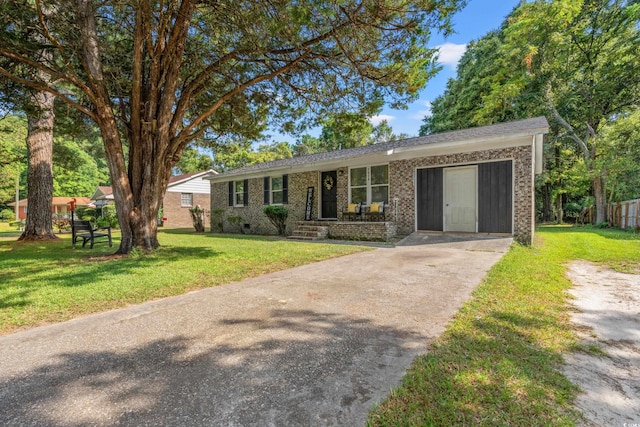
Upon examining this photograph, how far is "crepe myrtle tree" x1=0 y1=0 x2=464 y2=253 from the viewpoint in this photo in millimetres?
6062

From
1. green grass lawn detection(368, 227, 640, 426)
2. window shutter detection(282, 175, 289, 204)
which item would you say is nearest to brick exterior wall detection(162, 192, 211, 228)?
window shutter detection(282, 175, 289, 204)

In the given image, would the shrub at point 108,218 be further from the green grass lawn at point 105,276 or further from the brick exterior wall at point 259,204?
the green grass lawn at point 105,276

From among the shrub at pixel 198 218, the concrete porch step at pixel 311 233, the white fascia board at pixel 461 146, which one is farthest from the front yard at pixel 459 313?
the shrub at pixel 198 218

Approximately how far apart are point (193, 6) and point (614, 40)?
956 inches

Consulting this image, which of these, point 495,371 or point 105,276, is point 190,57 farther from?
point 495,371

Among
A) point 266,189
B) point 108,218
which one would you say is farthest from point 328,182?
point 108,218

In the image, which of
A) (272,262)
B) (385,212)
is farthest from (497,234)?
(272,262)

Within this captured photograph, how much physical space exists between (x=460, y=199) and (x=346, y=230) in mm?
4165

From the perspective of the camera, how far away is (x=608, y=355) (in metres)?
2.57

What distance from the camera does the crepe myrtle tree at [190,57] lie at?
6.06 m

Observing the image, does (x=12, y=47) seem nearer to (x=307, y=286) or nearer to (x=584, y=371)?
(x=307, y=286)

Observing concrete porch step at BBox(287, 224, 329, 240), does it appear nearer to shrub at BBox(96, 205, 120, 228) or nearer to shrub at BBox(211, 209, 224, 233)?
shrub at BBox(211, 209, 224, 233)

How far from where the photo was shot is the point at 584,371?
7.55 feet

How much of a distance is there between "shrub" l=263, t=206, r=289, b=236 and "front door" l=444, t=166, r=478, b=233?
7011 mm
